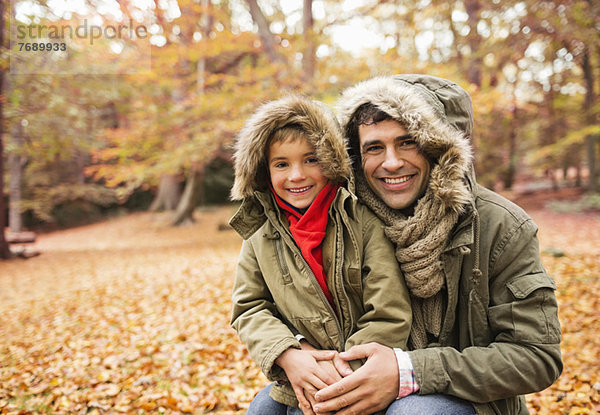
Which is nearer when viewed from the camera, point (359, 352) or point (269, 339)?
point (359, 352)

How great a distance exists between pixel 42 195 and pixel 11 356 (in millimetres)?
14248

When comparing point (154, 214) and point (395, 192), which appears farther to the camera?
point (154, 214)

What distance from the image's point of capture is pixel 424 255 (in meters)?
1.52

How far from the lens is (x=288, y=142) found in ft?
6.29

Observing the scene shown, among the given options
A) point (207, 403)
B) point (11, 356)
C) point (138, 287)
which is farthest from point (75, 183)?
point (207, 403)

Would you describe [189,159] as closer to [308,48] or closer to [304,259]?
[308,48]

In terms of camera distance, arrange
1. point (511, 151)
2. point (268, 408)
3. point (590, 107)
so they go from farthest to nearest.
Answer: point (511, 151) < point (590, 107) < point (268, 408)

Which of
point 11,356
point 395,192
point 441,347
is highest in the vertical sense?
point 395,192

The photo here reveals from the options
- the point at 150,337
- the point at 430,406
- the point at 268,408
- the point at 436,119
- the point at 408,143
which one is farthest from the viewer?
the point at 150,337

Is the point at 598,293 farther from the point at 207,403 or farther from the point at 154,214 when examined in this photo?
the point at 154,214

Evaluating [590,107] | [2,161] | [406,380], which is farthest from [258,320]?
[590,107]

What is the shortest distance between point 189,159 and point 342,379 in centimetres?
814

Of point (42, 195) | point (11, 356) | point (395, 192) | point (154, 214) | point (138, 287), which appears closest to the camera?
point (395, 192)

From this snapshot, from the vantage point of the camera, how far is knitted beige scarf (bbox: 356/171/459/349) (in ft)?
4.95
